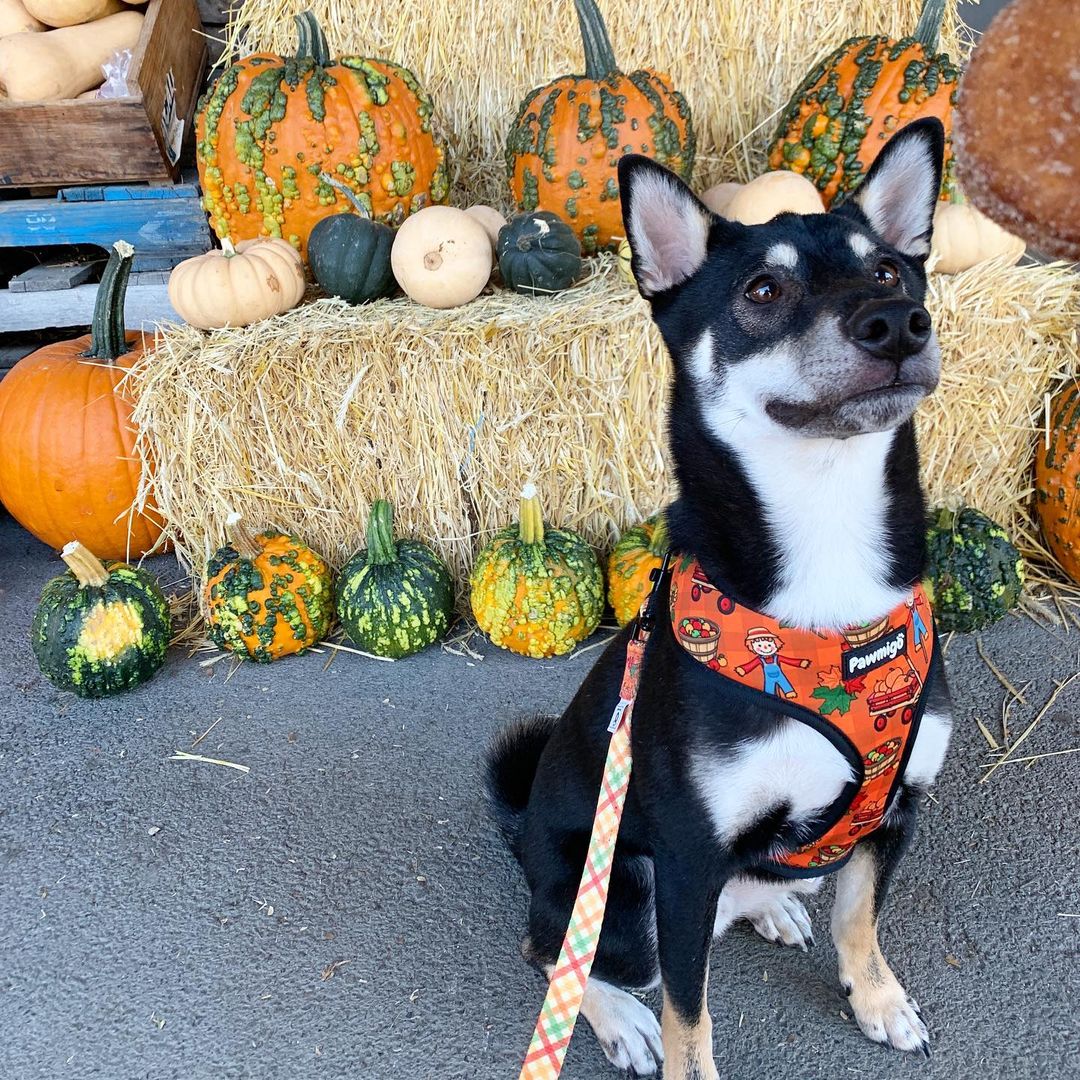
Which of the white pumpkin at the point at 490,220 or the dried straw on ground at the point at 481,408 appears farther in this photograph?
the white pumpkin at the point at 490,220

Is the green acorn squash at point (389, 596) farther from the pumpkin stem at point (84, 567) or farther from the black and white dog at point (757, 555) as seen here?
the black and white dog at point (757, 555)

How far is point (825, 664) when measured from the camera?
1532mm

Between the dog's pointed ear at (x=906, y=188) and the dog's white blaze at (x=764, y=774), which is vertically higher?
the dog's pointed ear at (x=906, y=188)

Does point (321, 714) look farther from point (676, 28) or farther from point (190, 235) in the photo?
point (676, 28)

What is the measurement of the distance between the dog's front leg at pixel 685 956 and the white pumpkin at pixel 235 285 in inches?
103

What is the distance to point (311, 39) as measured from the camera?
362 centimetres

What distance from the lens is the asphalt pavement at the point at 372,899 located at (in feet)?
6.36

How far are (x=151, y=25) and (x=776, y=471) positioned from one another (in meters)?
3.80

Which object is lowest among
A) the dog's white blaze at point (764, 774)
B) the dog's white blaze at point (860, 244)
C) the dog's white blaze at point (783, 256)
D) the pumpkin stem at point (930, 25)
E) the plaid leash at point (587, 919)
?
the plaid leash at point (587, 919)

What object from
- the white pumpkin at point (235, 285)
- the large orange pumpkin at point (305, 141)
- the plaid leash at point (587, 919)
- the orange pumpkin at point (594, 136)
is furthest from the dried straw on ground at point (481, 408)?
the plaid leash at point (587, 919)

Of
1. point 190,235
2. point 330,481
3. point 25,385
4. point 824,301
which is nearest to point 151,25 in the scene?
point 190,235

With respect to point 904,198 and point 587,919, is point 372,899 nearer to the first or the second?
point 587,919

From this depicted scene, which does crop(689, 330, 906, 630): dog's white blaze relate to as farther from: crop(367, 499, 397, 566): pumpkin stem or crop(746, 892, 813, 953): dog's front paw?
crop(367, 499, 397, 566): pumpkin stem

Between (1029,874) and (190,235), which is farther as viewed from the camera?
(190,235)
